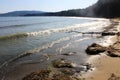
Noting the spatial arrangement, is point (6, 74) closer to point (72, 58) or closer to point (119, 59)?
point (72, 58)

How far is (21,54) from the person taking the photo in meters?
17.2

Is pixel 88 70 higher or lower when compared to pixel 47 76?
lower

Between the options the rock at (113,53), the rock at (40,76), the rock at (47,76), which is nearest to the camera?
the rock at (47,76)

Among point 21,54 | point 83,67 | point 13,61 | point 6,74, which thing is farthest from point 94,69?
point 21,54

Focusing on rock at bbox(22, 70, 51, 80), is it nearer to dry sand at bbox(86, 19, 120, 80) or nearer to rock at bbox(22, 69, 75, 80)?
rock at bbox(22, 69, 75, 80)

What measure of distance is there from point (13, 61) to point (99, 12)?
126 m

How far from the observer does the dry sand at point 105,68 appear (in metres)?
10.6

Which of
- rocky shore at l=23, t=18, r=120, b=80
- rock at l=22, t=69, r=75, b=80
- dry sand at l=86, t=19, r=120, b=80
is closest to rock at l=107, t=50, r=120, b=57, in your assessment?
rocky shore at l=23, t=18, r=120, b=80

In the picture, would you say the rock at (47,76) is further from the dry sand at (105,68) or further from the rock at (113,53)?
the rock at (113,53)

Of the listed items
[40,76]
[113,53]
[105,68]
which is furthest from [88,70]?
[113,53]

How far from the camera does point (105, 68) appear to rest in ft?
39.8

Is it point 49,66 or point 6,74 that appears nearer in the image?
point 6,74

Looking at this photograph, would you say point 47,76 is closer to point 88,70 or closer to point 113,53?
point 88,70

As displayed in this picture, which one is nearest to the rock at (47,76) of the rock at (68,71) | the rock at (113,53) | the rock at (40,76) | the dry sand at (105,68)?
the rock at (40,76)
